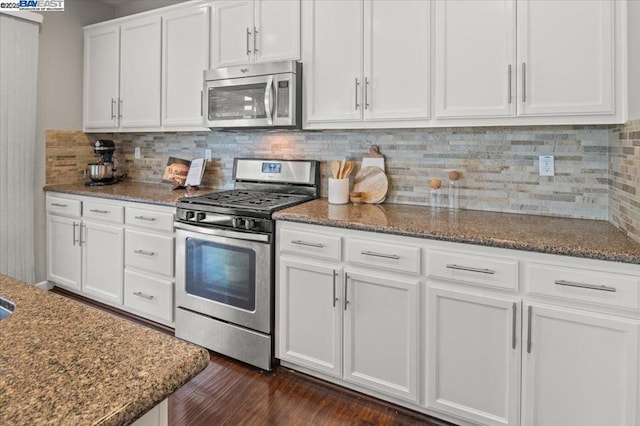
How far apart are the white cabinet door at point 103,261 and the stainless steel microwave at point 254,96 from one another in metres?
1.18

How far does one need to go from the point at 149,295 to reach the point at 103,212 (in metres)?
0.79

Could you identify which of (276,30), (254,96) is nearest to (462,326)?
(254,96)

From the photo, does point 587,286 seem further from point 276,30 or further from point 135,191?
point 135,191

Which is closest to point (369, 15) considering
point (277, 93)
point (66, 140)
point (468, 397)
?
point (277, 93)

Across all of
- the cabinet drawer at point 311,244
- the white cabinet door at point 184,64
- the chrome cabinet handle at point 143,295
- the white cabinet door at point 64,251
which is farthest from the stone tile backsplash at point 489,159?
the white cabinet door at point 64,251

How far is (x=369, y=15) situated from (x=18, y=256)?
340 cm

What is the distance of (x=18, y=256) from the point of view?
11.2ft

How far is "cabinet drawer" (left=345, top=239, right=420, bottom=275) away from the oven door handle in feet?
1.73

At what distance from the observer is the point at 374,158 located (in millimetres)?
2721

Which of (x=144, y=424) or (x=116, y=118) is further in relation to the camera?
(x=116, y=118)

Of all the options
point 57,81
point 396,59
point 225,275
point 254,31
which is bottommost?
point 225,275

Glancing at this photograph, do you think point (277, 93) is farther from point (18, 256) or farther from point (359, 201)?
point (18, 256)

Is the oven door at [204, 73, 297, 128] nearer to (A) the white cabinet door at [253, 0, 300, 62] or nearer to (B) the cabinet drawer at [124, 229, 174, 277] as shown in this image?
(A) the white cabinet door at [253, 0, 300, 62]

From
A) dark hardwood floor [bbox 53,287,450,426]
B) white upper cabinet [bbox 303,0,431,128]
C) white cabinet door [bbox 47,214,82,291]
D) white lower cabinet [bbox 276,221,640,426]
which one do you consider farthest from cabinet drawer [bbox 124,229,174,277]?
white upper cabinet [bbox 303,0,431,128]
